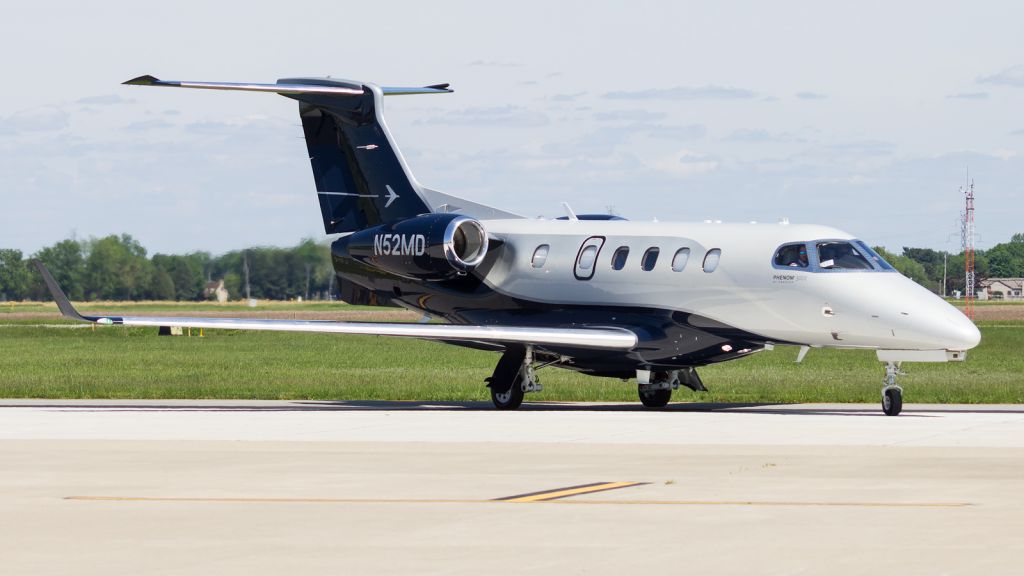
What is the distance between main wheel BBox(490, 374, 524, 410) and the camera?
31391 mm

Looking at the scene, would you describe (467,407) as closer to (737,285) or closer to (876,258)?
(737,285)

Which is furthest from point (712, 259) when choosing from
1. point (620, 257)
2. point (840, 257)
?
point (840, 257)

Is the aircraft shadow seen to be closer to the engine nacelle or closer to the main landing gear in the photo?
the main landing gear

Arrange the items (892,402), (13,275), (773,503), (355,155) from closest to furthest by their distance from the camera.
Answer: (773,503), (892,402), (355,155), (13,275)

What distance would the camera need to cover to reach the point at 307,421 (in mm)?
26688

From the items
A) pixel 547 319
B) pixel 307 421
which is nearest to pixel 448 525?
pixel 307 421

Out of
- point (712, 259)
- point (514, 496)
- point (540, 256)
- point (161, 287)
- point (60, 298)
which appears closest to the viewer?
point (514, 496)

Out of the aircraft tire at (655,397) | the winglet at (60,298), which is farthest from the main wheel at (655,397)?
the winglet at (60,298)

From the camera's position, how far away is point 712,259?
2961cm

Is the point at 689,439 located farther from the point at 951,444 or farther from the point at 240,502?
the point at 240,502

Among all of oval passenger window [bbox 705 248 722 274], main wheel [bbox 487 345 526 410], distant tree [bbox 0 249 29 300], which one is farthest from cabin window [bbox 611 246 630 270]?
distant tree [bbox 0 249 29 300]

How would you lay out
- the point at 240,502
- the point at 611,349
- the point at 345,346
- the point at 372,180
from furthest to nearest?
the point at 345,346, the point at 372,180, the point at 611,349, the point at 240,502

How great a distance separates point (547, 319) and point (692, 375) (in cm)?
301

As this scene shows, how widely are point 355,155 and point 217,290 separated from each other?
36.1 meters
